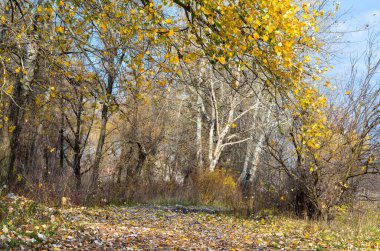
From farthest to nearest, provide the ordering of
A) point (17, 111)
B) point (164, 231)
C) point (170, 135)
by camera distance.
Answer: point (170, 135) < point (17, 111) < point (164, 231)

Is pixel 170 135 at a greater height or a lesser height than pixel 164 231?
greater

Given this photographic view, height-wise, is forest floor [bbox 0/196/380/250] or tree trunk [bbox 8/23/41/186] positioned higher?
tree trunk [bbox 8/23/41/186]

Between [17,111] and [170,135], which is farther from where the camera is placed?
[170,135]

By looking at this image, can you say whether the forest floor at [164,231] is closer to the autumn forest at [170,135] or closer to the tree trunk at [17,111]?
the autumn forest at [170,135]

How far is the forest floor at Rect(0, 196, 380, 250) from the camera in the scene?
18.7 feet

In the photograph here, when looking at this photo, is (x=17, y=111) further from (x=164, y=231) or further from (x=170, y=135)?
(x=170, y=135)

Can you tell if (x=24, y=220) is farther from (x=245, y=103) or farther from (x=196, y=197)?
(x=245, y=103)

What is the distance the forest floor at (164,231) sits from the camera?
18.7 feet

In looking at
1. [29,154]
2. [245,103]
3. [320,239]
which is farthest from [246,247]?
[245,103]

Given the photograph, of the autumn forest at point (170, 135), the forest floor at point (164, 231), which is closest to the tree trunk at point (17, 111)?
the autumn forest at point (170, 135)

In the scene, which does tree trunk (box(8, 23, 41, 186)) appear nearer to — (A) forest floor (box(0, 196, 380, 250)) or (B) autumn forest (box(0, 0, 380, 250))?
(B) autumn forest (box(0, 0, 380, 250))

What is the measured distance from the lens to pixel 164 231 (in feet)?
26.1

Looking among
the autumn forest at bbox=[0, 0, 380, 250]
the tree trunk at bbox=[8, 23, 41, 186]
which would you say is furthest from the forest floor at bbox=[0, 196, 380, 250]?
the tree trunk at bbox=[8, 23, 41, 186]

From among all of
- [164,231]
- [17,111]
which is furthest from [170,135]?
[164,231]
